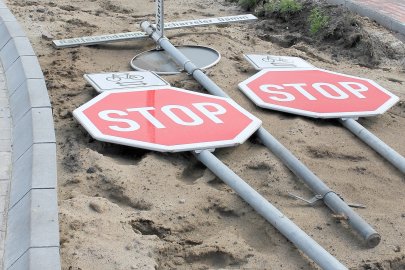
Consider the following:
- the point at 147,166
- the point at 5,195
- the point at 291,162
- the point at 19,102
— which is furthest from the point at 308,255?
the point at 19,102

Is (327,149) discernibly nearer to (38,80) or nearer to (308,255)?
(308,255)

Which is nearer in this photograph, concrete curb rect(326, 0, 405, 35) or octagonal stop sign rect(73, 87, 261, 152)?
octagonal stop sign rect(73, 87, 261, 152)

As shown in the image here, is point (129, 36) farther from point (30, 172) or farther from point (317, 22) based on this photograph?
point (30, 172)

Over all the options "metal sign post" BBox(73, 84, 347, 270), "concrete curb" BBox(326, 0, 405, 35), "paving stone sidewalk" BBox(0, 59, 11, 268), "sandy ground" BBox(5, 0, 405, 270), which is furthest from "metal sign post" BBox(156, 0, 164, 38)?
"concrete curb" BBox(326, 0, 405, 35)

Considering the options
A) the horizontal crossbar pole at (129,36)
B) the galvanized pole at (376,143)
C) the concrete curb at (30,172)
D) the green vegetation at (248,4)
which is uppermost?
the concrete curb at (30,172)

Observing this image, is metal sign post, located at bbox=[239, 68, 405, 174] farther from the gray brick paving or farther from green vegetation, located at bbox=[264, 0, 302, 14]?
the gray brick paving

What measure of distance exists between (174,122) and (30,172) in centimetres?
141

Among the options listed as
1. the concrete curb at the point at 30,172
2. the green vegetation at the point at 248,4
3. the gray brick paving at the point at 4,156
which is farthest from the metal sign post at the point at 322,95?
the green vegetation at the point at 248,4

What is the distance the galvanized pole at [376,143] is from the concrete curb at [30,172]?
239 cm

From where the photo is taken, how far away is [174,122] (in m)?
5.41

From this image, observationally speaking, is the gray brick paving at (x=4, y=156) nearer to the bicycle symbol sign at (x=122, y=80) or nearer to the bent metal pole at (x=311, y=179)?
the bicycle symbol sign at (x=122, y=80)

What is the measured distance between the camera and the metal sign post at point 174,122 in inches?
198

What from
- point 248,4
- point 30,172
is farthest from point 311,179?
point 248,4

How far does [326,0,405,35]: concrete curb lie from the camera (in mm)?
7958
